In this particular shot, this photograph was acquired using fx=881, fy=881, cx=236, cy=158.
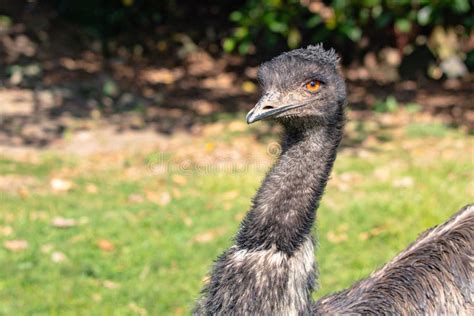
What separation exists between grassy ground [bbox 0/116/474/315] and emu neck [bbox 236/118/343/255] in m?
2.17

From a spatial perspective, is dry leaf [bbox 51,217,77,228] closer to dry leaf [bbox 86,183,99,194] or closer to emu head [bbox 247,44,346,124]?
dry leaf [bbox 86,183,99,194]

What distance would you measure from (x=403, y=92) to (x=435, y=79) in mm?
651

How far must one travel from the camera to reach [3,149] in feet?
28.2

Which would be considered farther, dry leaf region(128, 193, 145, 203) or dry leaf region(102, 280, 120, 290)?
dry leaf region(128, 193, 145, 203)

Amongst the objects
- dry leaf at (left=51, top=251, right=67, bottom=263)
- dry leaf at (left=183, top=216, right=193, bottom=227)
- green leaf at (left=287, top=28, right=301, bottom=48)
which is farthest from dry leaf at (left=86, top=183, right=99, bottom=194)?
green leaf at (left=287, top=28, right=301, bottom=48)

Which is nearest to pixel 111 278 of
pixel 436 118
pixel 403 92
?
pixel 436 118

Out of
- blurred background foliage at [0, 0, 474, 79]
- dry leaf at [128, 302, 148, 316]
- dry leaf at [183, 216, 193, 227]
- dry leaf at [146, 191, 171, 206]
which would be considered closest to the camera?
dry leaf at [128, 302, 148, 316]

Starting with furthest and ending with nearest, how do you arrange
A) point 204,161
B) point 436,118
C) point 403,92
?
point 403,92 < point 436,118 < point 204,161

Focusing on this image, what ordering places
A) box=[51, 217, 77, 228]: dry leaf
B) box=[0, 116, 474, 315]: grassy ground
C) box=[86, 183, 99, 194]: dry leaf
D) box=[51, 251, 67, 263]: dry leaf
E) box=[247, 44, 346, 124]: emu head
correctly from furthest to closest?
box=[86, 183, 99, 194]: dry leaf, box=[51, 217, 77, 228]: dry leaf, box=[51, 251, 67, 263]: dry leaf, box=[0, 116, 474, 315]: grassy ground, box=[247, 44, 346, 124]: emu head

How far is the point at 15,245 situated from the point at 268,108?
3.47 meters

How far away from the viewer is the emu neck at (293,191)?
11.1 feet

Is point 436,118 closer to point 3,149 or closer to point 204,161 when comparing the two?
point 204,161

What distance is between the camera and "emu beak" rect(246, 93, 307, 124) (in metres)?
3.32

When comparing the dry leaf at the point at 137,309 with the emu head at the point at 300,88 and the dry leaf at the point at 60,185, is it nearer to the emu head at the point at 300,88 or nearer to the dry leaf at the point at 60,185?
the dry leaf at the point at 60,185
